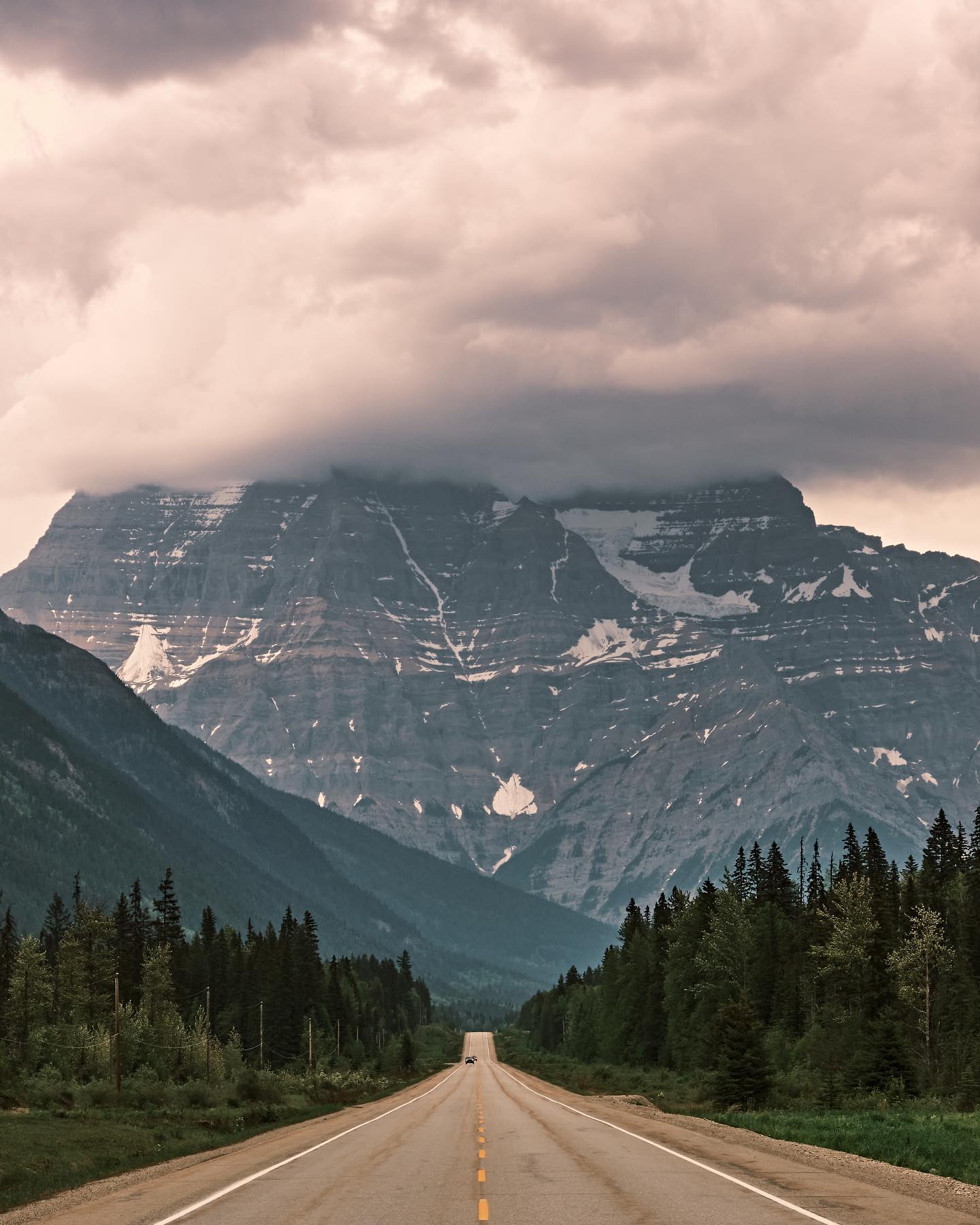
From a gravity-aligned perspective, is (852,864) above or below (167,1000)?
above

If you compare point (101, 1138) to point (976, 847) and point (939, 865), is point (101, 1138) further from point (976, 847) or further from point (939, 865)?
point (939, 865)

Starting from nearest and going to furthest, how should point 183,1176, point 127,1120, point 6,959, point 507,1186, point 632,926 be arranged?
point 507,1186 → point 183,1176 → point 127,1120 → point 6,959 → point 632,926

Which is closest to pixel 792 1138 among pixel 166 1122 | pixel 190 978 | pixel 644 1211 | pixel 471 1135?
pixel 471 1135

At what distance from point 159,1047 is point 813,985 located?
157ft

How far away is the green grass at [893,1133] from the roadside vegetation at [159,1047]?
65.8 feet

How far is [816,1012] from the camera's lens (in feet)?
367

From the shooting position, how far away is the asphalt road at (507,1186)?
30156 millimetres

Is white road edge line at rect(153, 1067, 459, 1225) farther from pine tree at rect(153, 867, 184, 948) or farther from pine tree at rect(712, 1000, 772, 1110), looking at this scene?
pine tree at rect(153, 867, 184, 948)

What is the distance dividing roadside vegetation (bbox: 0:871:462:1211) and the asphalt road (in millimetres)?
5069

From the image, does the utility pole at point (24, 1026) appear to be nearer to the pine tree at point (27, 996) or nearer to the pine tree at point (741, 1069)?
the pine tree at point (27, 996)

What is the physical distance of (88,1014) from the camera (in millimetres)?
122375

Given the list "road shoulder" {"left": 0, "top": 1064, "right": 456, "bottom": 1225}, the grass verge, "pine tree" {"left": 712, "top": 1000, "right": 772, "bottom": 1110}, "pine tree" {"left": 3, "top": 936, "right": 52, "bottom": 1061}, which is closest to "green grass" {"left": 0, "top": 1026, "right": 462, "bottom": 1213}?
the grass verge

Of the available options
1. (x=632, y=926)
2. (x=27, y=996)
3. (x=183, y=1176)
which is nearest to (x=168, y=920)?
(x=27, y=996)

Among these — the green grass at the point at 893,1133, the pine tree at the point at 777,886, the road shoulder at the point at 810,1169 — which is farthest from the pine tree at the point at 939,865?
the road shoulder at the point at 810,1169
